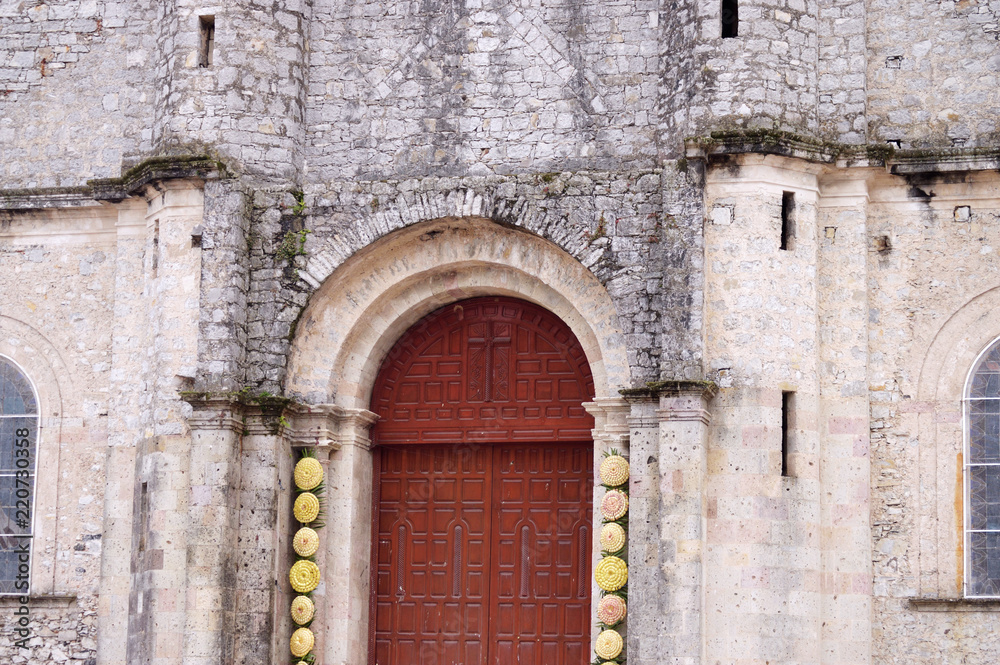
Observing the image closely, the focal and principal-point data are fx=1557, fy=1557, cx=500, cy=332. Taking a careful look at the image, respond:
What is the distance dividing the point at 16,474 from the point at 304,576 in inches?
136

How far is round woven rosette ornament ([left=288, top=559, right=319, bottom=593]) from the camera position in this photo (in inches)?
562

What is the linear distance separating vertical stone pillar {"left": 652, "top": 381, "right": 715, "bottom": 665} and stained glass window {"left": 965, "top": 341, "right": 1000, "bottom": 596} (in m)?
2.46

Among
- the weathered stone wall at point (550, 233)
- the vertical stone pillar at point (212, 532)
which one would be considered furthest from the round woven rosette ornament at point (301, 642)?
the weathered stone wall at point (550, 233)

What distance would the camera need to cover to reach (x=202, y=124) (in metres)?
14.7

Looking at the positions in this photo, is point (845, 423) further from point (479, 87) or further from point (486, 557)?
point (479, 87)

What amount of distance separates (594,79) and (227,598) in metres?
5.83

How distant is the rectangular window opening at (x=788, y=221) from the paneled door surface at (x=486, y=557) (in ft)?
9.02

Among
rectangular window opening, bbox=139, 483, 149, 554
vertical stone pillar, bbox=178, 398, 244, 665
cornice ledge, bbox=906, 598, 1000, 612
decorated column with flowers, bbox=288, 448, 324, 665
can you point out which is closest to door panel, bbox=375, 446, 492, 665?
decorated column with flowers, bbox=288, 448, 324, 665

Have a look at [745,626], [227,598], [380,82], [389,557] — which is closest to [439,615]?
[389,557]

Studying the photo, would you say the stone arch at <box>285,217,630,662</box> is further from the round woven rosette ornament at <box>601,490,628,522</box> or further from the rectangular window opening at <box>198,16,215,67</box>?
the rectangular window opening at <box>198,16,215,67</box>

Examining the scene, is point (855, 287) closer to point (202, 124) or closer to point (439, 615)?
point (439, 615)

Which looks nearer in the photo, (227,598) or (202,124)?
(227,598)

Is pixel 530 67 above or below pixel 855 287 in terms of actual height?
above

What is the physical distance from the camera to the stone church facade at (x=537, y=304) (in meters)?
13.4
